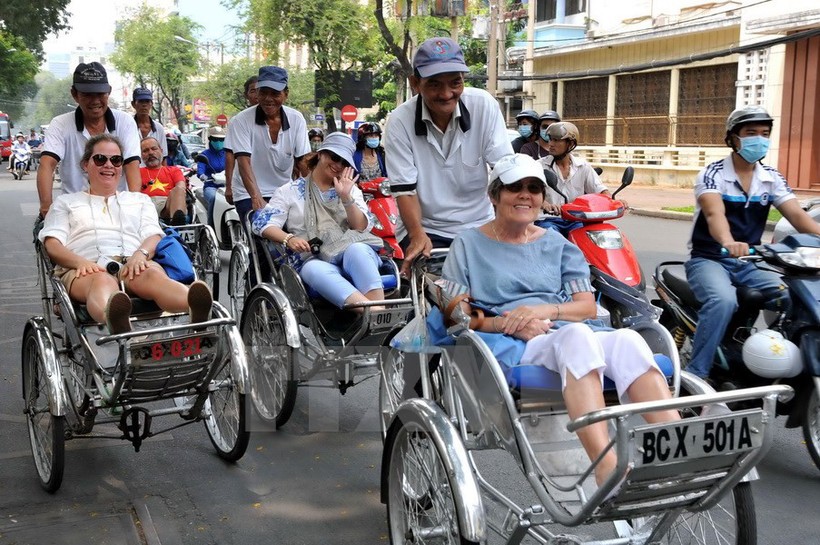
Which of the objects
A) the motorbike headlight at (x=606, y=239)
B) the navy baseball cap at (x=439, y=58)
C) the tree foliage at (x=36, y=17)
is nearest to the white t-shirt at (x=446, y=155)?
the navy baseball cap at (x=439, y=58)

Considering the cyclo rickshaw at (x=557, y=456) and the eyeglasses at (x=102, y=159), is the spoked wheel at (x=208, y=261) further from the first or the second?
the cyclo rickshaw at (x=557, y=456)

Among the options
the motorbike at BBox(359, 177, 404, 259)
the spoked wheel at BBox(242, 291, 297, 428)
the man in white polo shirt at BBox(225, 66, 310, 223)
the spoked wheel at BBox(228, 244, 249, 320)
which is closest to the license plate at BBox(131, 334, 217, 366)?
the spoked wheel at BBox(242, 291, 297, 428)

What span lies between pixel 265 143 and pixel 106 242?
281 cm

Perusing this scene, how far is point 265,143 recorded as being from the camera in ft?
25.7

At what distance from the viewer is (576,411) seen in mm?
3074

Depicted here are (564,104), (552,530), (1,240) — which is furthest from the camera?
(564,104)

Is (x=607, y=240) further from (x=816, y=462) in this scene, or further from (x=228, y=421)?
(x=228, y=421)

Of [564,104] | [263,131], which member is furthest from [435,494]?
[564,104]

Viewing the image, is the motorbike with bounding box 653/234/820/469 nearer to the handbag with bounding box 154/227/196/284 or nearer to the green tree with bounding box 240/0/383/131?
the handbag with bounding box 154/227/196/284

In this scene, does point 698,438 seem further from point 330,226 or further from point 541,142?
point 541,142

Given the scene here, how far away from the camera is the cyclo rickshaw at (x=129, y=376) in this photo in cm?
436

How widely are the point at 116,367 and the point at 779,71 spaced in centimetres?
2195

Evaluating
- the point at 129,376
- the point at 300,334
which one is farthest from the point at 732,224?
the point at 129,376

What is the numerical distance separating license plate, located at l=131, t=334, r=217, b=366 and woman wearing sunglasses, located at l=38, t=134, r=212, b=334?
0.15 meters
